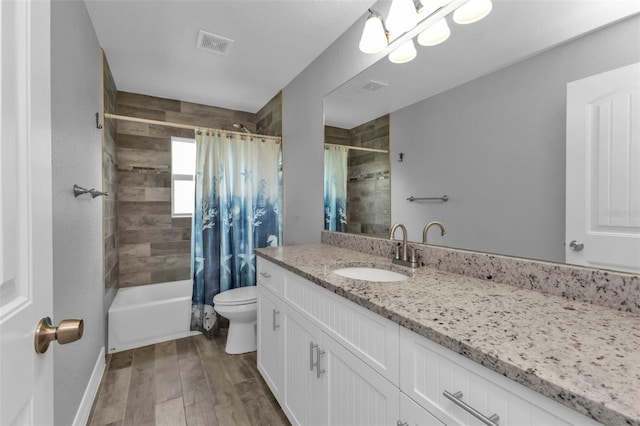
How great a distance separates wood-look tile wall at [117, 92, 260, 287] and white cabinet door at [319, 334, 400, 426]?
Result: 8.43ft

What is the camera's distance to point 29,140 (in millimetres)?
457

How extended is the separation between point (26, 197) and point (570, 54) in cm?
143

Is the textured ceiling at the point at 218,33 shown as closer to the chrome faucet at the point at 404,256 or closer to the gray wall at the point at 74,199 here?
the gray wall at the point at 74,199

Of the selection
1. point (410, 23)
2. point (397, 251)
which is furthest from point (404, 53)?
point (397, 251)

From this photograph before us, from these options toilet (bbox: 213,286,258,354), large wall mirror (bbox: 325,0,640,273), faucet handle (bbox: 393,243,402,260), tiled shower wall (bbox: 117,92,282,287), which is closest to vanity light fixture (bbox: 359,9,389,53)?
large wall mirror (bbox: 325,0,640,273)

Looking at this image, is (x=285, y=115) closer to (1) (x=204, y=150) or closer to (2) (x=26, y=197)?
(1) (x=204, y=150)

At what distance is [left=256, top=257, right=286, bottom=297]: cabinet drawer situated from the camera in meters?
1.60

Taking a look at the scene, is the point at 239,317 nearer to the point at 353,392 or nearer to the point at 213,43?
the point at 353,392

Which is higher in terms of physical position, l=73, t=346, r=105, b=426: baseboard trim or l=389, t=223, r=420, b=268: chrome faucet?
l=389, t=223, r=420, b=268: chrome faucet

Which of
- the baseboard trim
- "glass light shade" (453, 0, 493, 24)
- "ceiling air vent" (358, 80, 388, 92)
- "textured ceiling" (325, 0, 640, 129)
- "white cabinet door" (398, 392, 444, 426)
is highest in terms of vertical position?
"glass light shade" (453, 0, 493, 24)

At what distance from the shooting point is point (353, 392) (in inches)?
39.3

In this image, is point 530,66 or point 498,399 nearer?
point 498,399

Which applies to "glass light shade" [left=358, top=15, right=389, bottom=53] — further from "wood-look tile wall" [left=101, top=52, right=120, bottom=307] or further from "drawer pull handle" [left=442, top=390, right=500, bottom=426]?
"wood-look tile wall" [left=101, top=52, right=120, bottom=307]

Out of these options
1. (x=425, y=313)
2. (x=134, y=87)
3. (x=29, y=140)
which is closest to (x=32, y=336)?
(x=29, y=140)
